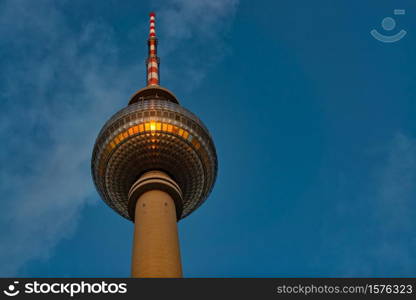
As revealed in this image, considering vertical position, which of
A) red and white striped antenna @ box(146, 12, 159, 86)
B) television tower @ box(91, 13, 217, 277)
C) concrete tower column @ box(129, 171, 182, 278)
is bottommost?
concrete tower column @ box(129, 171, 182, 278)

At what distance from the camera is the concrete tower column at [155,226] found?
4166cm

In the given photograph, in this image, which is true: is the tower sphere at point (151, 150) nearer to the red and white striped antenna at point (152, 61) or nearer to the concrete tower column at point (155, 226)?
the concrete tower column at point (155, 226)

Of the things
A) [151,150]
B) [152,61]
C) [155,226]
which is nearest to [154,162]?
[151,150]

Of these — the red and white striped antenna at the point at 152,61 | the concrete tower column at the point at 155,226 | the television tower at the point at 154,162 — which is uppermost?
the red and white striped antenna at the point at 152,61

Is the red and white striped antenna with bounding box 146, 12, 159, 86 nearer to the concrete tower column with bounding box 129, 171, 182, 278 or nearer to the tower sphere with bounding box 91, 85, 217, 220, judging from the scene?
the tower sphere with bounding box 91, 85, 217, 220

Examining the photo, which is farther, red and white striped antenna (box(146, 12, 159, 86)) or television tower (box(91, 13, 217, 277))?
red and white striped antenna (box(146, 12, 159, 86))

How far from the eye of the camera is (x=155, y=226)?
146 ft

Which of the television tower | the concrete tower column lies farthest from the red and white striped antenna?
the concrete tower column

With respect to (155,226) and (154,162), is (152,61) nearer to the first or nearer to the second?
(154,162)

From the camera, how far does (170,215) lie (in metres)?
46.8

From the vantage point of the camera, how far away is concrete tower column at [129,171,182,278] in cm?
4166

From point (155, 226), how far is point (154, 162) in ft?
31.1

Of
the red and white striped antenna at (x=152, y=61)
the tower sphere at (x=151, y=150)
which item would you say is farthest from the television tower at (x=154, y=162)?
the red and white striped antenna at (x=152, y=61)

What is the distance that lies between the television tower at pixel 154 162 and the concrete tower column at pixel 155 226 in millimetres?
92
